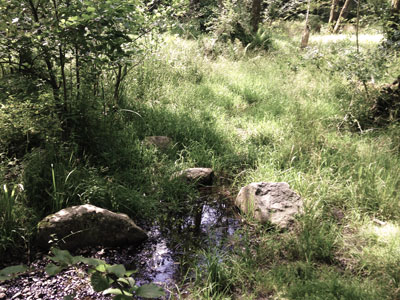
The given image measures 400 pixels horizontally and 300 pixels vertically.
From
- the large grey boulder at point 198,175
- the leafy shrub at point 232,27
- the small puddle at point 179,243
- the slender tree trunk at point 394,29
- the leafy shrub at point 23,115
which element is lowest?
the small puddle at point 179,243

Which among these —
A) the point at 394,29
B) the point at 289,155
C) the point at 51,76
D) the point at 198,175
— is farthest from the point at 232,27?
the point at 51,76

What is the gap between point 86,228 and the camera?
2.87 metres

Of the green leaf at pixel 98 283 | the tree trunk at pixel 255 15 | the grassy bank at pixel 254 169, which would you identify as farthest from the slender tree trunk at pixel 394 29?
the tree trunk at pixel 255 15

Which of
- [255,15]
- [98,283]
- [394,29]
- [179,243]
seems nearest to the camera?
[98,283]

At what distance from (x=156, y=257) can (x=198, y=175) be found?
1.37 m

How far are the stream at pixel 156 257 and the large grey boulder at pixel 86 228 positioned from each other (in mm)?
→ 84

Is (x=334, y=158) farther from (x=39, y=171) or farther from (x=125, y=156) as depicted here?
(x=39, y=171)

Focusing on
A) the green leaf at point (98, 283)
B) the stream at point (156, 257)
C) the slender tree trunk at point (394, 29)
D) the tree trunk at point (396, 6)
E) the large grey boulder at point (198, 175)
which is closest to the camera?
the green leaf at point (98, 283)

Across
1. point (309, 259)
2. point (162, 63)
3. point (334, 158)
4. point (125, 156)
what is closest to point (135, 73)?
point (162, 63)

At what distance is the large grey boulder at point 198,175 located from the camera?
3.98m

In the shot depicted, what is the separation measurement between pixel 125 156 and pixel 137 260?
153cm

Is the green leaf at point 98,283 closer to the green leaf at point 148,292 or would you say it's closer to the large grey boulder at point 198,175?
the green leaf at point 148,292

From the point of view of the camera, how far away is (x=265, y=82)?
22.9 ft

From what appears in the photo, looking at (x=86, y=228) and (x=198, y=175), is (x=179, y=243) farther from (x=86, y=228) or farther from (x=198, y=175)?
(x=198, y=175)
